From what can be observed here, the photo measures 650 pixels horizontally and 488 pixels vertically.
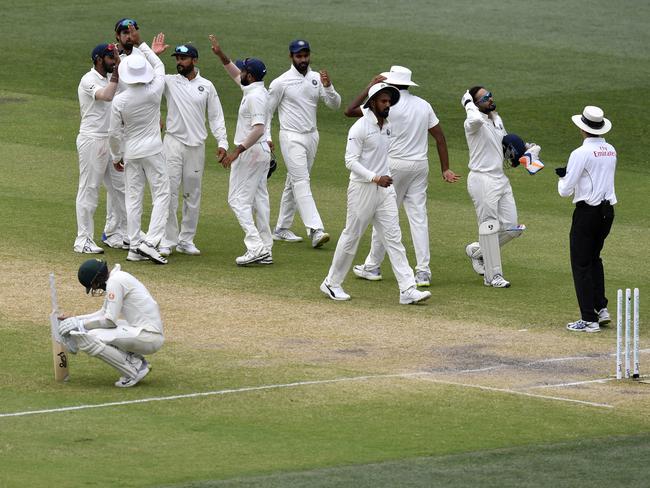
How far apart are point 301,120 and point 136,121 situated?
2.46m

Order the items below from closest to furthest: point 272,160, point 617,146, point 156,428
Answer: point 156,428 → point 272,160 → point 617,146

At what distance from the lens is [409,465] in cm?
1088

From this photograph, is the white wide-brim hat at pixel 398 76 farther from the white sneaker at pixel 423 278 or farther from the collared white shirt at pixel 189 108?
the collared white shirt at pixel 189 108

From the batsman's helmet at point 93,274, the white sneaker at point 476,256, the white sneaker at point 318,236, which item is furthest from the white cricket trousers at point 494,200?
the batsman's helmet at point 93,274

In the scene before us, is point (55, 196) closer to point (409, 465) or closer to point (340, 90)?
point (340, 90)

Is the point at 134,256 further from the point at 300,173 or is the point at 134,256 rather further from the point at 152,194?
the point at 300,173

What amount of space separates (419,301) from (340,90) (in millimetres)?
14445

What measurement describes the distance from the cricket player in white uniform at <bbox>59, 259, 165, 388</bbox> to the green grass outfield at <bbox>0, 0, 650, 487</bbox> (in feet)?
0.89

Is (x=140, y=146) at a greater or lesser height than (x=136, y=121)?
lesser

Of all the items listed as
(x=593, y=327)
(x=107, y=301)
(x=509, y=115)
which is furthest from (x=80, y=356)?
(x=509, y=115)

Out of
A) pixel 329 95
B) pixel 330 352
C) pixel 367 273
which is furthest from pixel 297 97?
pixel 330 352

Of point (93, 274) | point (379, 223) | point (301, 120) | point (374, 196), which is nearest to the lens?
point (93, 274)

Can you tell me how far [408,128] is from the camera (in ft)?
57.2

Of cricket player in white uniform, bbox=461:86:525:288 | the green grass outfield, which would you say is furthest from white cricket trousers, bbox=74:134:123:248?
cricket player in white uniform, bbox=461:86:525:288
